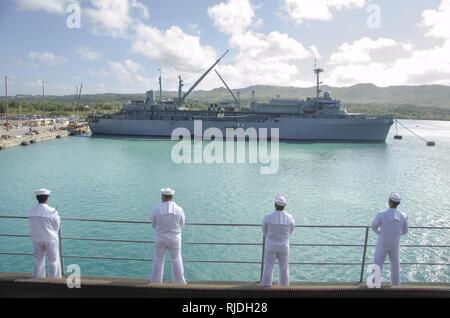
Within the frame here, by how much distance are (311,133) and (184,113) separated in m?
22.5

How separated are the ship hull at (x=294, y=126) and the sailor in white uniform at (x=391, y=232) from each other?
5395 centimetres

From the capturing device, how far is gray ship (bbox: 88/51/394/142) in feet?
189

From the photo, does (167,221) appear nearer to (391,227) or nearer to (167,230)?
(167,230)

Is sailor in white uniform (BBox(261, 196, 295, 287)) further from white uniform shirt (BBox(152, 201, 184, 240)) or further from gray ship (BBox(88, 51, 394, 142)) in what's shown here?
gray ship (BBox(88, 51, 394, 142))

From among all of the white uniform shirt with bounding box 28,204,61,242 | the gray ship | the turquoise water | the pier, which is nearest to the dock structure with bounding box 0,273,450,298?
the white uniform shirt with bounding box 28,204,61,242

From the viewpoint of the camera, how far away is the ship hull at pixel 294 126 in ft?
188

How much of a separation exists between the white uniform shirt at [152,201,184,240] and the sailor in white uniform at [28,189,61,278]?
154 cm

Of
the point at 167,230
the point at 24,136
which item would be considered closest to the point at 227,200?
the point at 167,230

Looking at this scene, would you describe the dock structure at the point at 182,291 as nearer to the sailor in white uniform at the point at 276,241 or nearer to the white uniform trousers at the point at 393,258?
the sailor in white uniform at the point at 276,241

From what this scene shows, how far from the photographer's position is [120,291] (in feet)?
12.2
